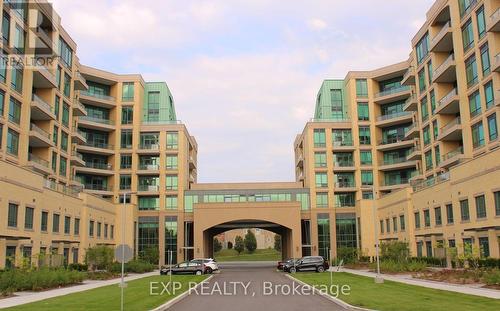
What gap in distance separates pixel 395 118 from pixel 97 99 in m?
42.1

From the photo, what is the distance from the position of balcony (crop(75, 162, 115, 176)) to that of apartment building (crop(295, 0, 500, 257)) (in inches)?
1147

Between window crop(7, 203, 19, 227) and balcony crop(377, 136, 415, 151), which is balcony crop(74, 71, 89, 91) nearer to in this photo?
window crop(7, 203, 19, 227)

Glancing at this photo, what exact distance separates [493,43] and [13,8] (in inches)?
1609

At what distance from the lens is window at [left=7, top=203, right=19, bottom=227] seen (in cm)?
3841

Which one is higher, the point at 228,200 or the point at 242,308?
the point at 228,200

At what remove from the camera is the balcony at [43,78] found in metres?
50.4

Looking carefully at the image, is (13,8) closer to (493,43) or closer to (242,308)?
(242,308)

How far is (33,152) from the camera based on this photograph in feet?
181

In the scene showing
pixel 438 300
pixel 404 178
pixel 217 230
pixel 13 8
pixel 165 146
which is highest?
pixel 13 8

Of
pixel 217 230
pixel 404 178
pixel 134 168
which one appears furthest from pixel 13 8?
pixel 404 178

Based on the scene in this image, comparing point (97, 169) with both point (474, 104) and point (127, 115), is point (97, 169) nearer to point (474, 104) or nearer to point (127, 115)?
point (127, 115)

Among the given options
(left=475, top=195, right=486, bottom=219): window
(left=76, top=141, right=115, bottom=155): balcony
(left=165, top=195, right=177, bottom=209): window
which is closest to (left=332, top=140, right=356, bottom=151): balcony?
(left=165, top=195, right=177, bottom=209): window

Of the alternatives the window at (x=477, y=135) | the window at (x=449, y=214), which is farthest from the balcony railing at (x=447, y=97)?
the window at (x=449, y=214)

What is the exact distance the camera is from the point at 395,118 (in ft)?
242
